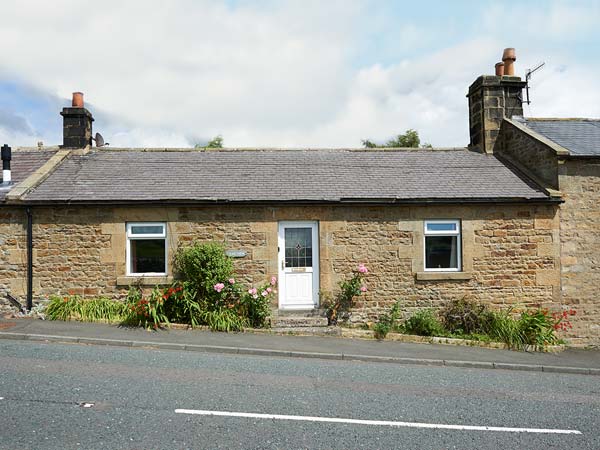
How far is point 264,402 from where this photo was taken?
17.9ft

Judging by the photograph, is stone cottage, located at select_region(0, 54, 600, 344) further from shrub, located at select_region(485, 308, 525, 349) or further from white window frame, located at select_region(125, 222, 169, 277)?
shrub, located at select_region(485, 308, 525, 349)

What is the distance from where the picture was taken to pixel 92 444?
413 centimetres

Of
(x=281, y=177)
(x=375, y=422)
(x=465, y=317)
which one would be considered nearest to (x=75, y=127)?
(x=281, y=177)

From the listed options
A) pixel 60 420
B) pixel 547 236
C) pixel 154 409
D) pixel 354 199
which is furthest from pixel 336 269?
pixel 60 420

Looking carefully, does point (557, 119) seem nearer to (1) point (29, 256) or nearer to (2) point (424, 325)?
(2) point (424, 325)

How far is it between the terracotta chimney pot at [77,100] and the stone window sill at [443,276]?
1129 cm

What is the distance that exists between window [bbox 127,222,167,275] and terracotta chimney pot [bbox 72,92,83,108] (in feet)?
18.4

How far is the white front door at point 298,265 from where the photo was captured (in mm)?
10977

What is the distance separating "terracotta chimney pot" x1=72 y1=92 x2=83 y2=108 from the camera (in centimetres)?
1399

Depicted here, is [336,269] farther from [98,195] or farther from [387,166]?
[98,195]

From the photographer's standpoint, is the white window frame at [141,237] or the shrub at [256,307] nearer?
the shrub at [256,307]

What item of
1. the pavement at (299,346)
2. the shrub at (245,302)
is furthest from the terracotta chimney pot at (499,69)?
the shrub at (245,302)

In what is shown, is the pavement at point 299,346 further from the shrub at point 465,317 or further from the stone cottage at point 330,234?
the stone cottage at point 330,234

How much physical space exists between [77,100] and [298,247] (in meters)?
8.69
